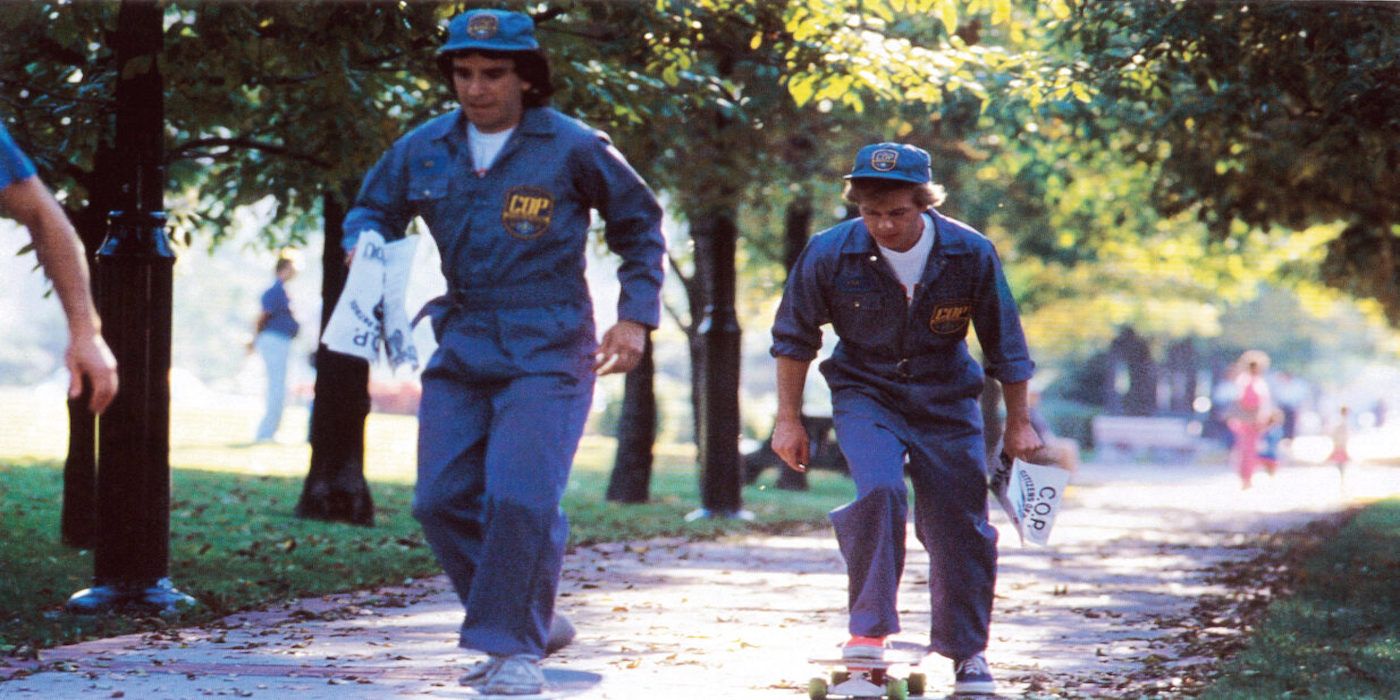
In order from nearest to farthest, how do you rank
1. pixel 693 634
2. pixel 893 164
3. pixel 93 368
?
pixel 93 368, pixel 893 164, pixel 693 634

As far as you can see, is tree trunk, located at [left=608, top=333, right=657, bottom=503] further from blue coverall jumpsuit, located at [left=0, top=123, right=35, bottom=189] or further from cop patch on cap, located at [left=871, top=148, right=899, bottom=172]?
blue coverall jumpsuit, located at [left=0, top=123, right=35, bottom=189]

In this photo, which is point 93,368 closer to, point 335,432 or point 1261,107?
point 335,432

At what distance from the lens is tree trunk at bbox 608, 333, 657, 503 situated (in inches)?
750

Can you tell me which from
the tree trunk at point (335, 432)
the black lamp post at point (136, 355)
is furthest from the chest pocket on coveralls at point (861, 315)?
the tree trunk at point (335, 432)

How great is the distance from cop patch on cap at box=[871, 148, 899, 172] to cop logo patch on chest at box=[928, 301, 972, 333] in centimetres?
49

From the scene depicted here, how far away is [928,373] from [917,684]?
973 mm

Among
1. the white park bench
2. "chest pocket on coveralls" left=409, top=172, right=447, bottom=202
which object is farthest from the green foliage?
the white park bench

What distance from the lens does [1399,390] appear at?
350 ft

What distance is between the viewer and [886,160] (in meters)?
6.12

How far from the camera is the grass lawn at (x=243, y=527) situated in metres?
9.09

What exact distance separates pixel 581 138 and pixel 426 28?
3.92 metres

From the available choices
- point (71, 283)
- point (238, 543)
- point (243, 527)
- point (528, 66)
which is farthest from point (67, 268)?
point (243, 527)

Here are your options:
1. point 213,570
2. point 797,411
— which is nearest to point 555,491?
point 797,411

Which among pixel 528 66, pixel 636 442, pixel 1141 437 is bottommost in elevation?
pixel 1141 437
